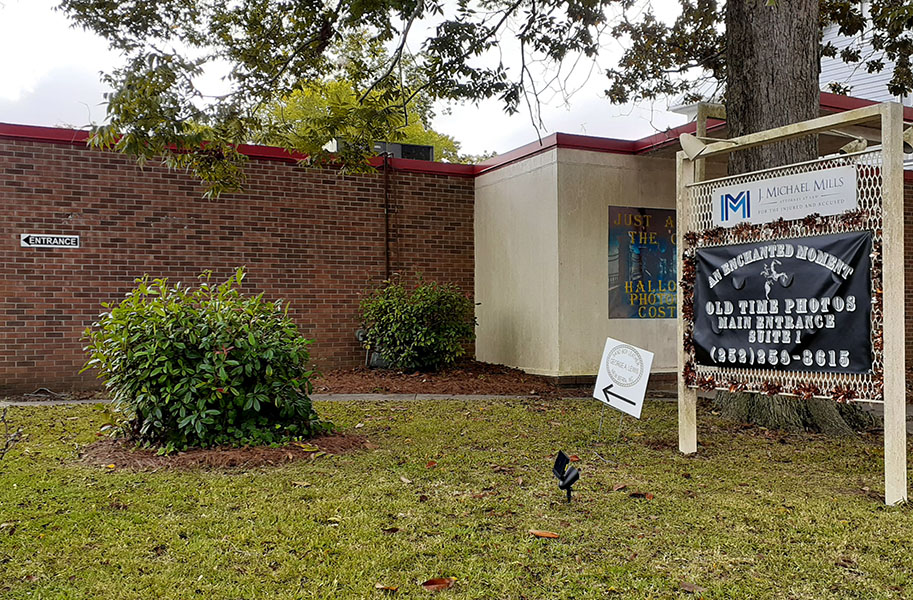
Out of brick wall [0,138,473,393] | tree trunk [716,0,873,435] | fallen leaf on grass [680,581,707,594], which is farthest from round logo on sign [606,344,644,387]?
brick wall [0,138,473,393]

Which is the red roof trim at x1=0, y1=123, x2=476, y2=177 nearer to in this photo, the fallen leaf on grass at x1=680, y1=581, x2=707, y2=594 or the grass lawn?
the grass lawn

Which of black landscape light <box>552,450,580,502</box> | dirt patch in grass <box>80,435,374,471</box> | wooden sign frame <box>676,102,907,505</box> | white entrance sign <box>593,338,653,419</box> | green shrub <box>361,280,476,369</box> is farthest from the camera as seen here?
green shrub <box>361,280,476,369</box>

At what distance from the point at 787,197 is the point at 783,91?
2.56 metres

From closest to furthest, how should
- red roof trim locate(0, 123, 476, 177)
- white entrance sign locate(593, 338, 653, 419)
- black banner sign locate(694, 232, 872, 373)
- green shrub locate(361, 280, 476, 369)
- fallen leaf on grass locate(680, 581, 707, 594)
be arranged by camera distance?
fallen leaf on grass locate(680, 581, 707, 594) < black banner sign locate(694, 232, 872, 373) < white entrance sign locate(593, 338, 653, 419) < red roof trim locate(0, 123, 476, 177) < green shrub locate(361, 280, 476, 369)

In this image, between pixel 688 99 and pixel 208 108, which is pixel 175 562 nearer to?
pixel 208 108

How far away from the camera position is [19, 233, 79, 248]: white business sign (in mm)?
9492

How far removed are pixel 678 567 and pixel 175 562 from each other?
94.1 inches

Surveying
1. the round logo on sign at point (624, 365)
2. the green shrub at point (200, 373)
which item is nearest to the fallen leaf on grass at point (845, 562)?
the round logo on sign at point (624, 365)

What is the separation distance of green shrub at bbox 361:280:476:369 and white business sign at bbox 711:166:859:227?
5270 mm

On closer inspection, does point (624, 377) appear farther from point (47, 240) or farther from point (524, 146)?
point (47, 240)

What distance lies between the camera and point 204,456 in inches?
211

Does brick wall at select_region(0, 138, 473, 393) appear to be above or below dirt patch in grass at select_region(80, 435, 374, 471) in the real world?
above

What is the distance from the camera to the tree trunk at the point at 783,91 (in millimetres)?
7086

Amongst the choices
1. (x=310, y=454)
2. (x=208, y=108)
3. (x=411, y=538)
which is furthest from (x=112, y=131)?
(x=411, y=538)
